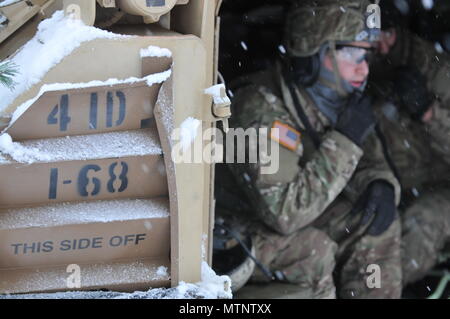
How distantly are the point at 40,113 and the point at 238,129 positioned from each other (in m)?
1.74

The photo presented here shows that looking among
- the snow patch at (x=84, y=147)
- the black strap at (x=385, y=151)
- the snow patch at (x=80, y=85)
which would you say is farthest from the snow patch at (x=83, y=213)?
the black strap at (x=385, y=151)

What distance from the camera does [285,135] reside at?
4398mm

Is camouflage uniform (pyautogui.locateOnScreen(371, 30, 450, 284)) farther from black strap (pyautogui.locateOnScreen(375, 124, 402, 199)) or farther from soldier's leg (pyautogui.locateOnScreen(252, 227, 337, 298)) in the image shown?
soldier's leg (pyautogui.locateOnScreen(252, 227, 337, 298))

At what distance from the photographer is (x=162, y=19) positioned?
331 cm

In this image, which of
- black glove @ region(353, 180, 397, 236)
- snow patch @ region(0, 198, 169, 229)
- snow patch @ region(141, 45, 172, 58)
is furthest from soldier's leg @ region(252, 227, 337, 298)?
snow patch @ region(141, 45, 172, 58)

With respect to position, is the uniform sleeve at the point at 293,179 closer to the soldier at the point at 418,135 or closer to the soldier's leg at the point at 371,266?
the soldier's leg at the point at 371,266

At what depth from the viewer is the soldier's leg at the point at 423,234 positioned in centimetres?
512

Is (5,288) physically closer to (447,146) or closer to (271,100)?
(271,100)

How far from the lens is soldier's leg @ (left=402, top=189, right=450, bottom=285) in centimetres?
512

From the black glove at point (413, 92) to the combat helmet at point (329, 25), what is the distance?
68 centimetres

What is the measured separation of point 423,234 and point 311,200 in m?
1.10

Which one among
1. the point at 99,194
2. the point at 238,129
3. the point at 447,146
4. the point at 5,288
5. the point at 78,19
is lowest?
the point at 447,146

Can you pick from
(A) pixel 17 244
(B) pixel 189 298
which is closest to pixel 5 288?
(A) pixel 17 244

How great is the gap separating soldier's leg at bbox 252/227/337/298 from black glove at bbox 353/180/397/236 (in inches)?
13.3
